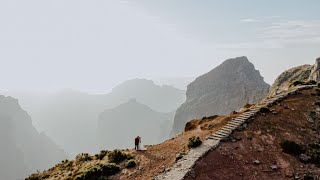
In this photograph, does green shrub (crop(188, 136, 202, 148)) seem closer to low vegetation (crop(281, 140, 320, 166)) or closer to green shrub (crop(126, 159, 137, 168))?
green shrub (crop(126, 159, 137, 168))

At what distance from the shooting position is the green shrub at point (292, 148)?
35500 millimetres

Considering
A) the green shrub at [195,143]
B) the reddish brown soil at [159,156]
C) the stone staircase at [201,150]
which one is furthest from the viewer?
the green shrub at [195,143]

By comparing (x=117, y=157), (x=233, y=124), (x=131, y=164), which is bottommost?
(x=131, y=164)

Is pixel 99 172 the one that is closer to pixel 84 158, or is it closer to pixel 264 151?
pixel 84 158

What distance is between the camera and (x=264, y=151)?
35281 millimetres

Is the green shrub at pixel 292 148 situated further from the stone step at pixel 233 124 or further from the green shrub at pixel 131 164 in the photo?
the green shrub at pixel 131 164

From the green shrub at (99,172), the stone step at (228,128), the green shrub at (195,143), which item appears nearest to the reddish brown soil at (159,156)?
the green shrub at (195,143)

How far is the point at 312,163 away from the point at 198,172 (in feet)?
37.5

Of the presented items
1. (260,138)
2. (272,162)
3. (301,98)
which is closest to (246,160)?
(272,162)

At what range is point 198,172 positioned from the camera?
1221 inches

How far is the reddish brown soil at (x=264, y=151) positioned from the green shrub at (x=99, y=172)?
10022 millimetres

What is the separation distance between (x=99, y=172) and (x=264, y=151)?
16.8 meters

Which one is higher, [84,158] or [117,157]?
[117,157]

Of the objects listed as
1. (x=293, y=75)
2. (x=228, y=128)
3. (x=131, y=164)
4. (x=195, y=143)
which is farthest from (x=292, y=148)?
(x=293, y=75)
